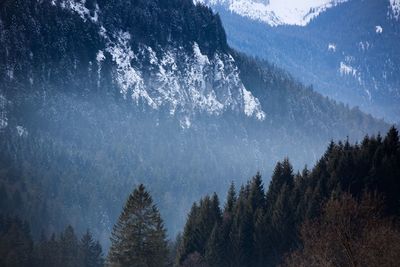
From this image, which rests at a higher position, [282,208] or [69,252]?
[69,252]

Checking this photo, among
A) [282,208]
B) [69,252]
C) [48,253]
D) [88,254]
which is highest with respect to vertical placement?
[69,252]

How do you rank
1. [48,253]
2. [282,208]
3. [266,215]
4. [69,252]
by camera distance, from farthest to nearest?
1. [69,252]
2. [48,253]
3. [266,215]
4. [282,208]

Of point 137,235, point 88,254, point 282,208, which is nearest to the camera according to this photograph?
point 137,235

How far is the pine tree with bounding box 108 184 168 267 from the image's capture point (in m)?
43.5

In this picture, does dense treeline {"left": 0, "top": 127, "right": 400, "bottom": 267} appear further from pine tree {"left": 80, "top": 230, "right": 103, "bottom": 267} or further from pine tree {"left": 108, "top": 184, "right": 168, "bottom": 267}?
pine tree {"left": 80, "top": 230, "right": 103, "bottom": 267}

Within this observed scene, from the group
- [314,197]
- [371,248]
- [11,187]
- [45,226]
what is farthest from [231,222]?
→ [11,187]

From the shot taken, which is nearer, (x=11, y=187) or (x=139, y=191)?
(x=139, y=191)

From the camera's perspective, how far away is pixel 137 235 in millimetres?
43656

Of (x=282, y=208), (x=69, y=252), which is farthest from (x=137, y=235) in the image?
(x=69, y=252)

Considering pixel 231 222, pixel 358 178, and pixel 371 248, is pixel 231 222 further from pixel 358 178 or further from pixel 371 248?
pixel 371 248

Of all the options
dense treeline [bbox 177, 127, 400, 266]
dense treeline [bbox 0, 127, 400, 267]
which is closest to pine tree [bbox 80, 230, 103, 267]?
dense treeline [bbox 0, 127, 400, 267]

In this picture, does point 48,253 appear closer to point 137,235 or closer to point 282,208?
point 282,208

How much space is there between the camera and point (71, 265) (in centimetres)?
8831

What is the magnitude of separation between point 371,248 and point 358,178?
1176 inches
